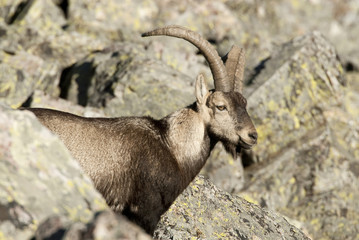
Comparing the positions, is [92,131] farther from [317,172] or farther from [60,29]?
[60,29]

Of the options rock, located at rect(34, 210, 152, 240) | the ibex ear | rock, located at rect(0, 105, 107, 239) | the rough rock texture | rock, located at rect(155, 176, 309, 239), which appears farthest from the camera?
the ibex ear

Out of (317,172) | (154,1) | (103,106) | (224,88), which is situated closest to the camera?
(224,88)

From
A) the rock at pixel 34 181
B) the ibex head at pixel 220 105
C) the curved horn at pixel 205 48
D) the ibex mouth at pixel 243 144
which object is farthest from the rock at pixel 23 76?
the rock at pixel 34 181

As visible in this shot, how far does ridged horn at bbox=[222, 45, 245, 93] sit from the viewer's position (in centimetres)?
981

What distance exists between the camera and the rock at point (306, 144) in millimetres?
13742

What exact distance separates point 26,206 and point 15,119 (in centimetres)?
115

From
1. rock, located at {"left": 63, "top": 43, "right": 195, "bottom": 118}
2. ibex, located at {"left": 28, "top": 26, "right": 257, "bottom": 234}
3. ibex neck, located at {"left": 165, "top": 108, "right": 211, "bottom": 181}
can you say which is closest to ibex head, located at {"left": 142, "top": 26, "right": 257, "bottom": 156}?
ibex, located at {"left": 28, "top": 26, "right": 257, "bottom": 234}

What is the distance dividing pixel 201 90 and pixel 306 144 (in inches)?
259

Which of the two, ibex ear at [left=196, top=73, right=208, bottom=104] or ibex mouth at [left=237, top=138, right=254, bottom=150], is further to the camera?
ibex ear at [left=196, top=73, right=208, bottom=104]

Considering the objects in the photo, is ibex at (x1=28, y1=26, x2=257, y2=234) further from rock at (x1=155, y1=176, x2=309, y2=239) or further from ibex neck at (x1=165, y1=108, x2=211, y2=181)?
rock at (x1=155, y1=176, x2=309, y2=239)

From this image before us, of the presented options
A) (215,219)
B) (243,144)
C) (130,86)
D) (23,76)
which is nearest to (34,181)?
(215,219)

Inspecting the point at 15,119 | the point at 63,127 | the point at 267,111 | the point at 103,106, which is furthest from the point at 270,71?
the point at 15,119

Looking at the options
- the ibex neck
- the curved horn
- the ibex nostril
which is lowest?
the ibex neck

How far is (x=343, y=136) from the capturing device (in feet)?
52.2
